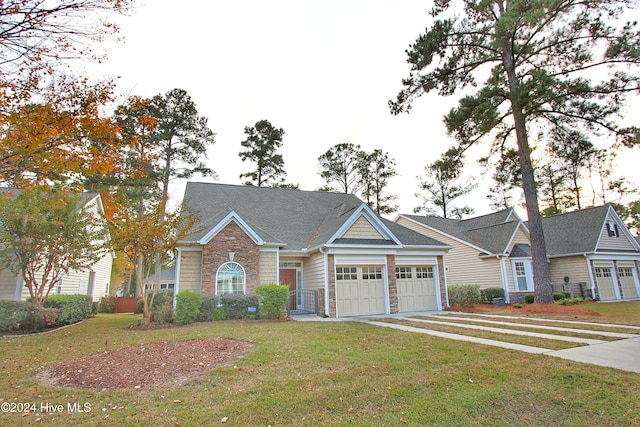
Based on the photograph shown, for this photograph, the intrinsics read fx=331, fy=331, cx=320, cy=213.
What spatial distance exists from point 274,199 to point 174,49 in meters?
12.1

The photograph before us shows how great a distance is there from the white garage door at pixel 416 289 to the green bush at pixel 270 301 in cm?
616

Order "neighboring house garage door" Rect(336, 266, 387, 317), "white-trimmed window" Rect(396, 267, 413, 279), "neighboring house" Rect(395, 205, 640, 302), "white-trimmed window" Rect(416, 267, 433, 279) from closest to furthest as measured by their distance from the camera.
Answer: "neighboring house garage door" Rect(336, 266, 387, 317)
"white-trimmed window" Rect(396, 267, 413, 279)
"white-trimmed window" Rect(416, 267, 433, 279)
"neighboring house" Rect(395, 205, 640, 302)

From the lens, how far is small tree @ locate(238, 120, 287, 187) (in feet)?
108

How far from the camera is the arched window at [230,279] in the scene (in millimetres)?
14219

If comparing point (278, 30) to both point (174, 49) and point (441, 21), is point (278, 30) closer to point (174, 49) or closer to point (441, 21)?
point (174, 49)

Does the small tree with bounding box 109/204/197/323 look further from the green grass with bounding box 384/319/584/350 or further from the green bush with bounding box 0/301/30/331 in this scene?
the green grass with bounding box 384/319/584/350

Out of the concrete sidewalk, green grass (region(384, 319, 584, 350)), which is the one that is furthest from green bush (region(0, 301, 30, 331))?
the concrete sidewalk

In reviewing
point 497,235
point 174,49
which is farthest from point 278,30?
point 497,235

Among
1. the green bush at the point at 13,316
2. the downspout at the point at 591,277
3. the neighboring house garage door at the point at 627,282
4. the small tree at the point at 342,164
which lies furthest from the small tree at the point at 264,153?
the neighboring house garage door at the point at 627,282

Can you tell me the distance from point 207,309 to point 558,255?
2361 cm

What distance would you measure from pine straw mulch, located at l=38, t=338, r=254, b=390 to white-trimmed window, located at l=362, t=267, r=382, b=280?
857cm

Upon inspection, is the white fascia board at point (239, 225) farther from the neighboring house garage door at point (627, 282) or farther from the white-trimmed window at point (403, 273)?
the neighboring house garage door at point (627, 282)

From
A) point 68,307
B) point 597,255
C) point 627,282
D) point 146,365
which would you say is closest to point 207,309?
point 68,307

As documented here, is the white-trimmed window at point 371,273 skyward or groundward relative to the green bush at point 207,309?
skyward
